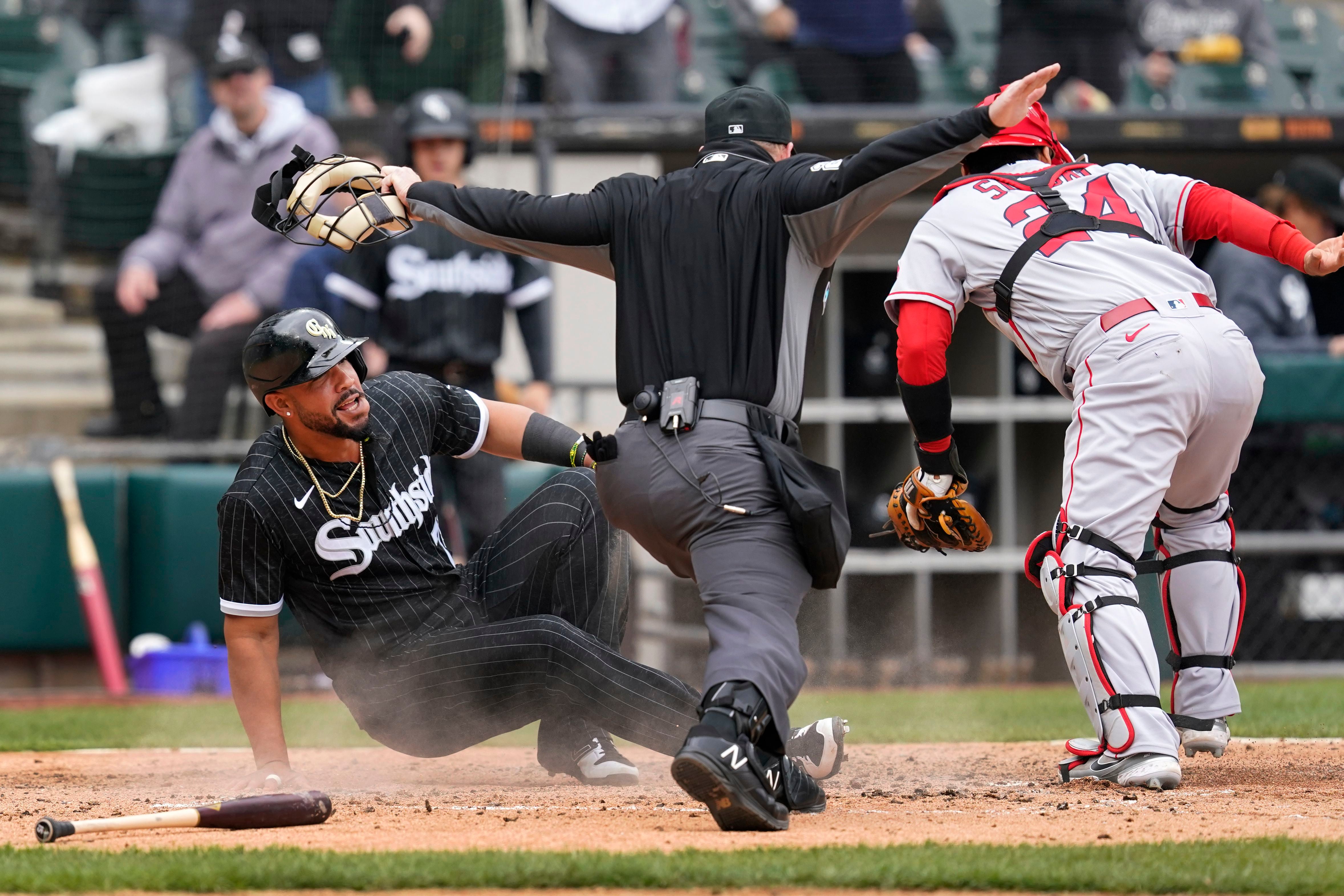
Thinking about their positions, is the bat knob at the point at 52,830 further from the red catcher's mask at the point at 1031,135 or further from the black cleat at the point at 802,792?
the red catcher's mask at the point at 1031,135

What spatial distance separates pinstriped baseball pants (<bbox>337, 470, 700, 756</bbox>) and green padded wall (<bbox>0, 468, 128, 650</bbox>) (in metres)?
4.45

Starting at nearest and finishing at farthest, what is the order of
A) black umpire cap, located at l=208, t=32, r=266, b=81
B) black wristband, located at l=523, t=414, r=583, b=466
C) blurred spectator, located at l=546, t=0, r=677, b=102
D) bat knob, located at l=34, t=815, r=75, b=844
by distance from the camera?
bat knob, located at l=34, t=815, r=75, b=844 → black wristband, located at l=523, t=414, r=583, b=466 → black umpire cap, located at l=208, t=32, r=266, b=81 → blurred spectator, located at l=546, t=0, r=677, b=102

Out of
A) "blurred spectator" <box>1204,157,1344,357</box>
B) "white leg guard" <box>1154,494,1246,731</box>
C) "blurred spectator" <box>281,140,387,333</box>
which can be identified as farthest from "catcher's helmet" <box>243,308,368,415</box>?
"blurred spectator" <box>1204,157,1344,357</box>

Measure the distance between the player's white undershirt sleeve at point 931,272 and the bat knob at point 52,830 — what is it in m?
2.37

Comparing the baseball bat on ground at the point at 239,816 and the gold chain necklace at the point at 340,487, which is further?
the gold chain necklace at the point at 340,487

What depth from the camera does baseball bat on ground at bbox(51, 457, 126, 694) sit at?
8156 millimetres

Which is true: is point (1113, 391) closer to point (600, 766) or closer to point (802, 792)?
point (802, 792)

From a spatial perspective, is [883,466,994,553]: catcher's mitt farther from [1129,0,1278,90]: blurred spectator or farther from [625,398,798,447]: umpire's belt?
[1129,0,1278,90]: blurred spectator

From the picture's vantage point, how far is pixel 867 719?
22.9 ft

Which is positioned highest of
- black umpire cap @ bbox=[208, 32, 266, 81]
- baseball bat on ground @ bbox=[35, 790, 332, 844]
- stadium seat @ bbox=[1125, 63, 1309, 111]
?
stadium seat @ bbox=[1125, 63, 1309, 111]

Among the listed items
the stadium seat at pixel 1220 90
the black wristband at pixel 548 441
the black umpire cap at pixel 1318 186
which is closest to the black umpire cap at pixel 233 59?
the black wristband at pixel 548 441

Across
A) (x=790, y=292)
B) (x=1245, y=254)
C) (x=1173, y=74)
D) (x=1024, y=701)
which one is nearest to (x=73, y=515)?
(x=1024, y=701)

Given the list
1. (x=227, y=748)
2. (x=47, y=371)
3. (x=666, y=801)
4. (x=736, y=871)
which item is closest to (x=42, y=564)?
(x=47, y=371)

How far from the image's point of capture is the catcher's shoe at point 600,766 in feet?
15.0
